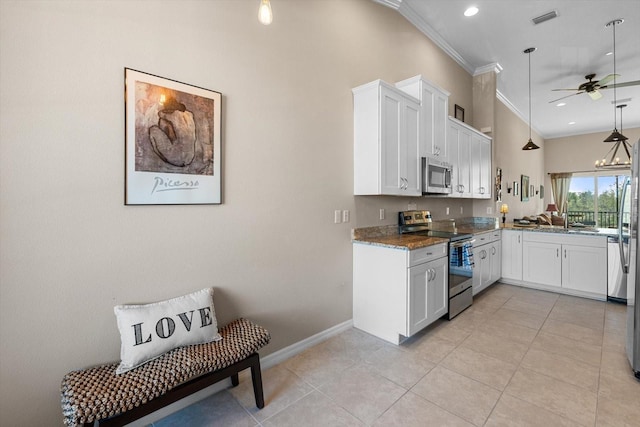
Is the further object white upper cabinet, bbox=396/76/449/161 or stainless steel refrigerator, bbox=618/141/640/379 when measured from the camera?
white upper cabinet, bbox=396/76/449/161

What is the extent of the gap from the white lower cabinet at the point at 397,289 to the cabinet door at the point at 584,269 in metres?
2.36

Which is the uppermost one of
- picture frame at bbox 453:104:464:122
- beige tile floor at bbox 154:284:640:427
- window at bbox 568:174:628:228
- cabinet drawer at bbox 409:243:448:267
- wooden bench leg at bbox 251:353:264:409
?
picture frame at bbox 453:104:464:122

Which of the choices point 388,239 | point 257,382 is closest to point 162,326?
point 257,382

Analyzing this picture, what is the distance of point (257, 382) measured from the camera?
1.79 meters

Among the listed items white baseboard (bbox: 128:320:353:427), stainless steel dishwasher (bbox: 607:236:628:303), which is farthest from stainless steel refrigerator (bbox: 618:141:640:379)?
white baseboard (bbox: 128:320:353:427)

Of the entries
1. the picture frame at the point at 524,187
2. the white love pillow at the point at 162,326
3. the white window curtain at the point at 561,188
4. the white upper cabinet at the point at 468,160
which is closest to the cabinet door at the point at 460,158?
the white upper cabinet at the point at 468,160

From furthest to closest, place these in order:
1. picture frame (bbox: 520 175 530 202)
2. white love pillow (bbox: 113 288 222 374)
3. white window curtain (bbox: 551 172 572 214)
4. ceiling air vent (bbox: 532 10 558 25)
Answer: white window curtain (bbox: 551 172 572 214), picture frame (bbox: 520 175 530 202), ceiling air vent (bbox: 532 10 558 25), white love pillow (bbox: 113 288 222 374)

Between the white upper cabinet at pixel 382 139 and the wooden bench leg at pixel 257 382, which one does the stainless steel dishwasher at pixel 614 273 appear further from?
the wooden bench leg at pixel 257 382

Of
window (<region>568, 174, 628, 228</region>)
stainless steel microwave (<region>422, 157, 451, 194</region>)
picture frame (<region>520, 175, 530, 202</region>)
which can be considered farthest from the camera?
window (<region>568, 174, 628, 228</region>)

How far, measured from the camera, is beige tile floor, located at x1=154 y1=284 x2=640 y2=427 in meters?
1.73

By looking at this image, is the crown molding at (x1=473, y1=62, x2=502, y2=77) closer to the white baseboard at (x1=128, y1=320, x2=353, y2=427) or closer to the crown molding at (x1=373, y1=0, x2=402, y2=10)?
the crown molding at (x1=373, y1=0, x2=402, y2=10)

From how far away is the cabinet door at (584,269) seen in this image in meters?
3.75

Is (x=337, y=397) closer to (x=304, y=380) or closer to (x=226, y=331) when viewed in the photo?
(x=304, y=380)

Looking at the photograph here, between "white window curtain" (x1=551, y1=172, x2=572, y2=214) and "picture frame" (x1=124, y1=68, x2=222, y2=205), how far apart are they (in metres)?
11.3
